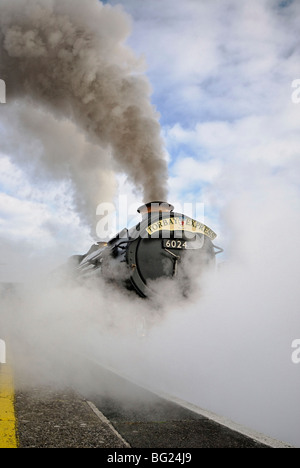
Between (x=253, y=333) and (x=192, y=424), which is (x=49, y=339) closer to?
(x=253, y=333)

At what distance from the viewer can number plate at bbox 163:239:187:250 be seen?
5.52m

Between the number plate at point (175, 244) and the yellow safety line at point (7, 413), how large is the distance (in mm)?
2548

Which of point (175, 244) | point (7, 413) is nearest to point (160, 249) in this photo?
point (175, 244)

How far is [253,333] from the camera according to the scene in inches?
163

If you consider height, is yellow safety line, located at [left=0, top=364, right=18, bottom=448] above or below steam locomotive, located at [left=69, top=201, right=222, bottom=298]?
below

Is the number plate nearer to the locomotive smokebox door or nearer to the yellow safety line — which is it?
the locomotive smokebox door

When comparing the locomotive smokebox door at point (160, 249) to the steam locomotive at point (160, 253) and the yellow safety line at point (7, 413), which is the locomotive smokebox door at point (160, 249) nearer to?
the steam locomotive at point (160, 253)

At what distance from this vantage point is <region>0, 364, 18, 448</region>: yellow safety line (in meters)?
2.30

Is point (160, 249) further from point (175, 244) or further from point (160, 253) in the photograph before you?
point (175, 244)

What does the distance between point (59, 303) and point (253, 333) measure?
4408 millimetres

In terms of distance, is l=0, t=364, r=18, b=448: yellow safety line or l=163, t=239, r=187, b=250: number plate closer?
l=0, t=364, r=18, b=448: yellow safety line

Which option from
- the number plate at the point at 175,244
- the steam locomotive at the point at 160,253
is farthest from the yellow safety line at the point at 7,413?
the number plate at the point at 175,244

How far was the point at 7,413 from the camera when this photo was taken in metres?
2.87

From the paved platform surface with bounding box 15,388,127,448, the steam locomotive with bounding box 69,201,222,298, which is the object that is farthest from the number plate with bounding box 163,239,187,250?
the paved platform surface with bounding box 15,388,127,448
